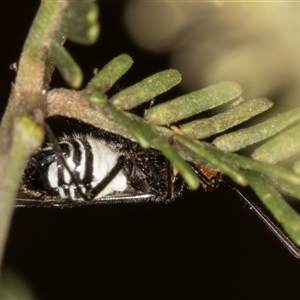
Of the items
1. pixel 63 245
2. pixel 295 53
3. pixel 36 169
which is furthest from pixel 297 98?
pixel 63 245

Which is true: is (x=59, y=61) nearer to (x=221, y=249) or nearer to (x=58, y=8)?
(x=58, y=8)

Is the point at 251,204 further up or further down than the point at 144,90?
further down

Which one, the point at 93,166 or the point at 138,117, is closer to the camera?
the point at 138,117

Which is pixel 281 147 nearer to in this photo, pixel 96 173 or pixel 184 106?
pixel 184 106

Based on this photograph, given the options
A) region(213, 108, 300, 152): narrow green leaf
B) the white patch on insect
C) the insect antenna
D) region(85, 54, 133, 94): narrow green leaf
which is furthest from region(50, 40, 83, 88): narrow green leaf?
the insect antenna

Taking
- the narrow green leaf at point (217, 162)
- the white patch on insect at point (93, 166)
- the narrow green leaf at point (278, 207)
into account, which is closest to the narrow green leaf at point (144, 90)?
the narrow green leaf at point (217, 162)

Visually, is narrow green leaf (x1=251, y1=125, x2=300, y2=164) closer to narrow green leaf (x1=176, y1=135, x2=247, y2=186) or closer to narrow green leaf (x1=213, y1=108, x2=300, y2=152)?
narrow green leaf (x1=213, y1=108, x2=300, y2=152)

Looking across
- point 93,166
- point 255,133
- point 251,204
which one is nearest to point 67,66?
point 255,133

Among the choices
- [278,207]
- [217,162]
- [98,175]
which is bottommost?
[278,207]
